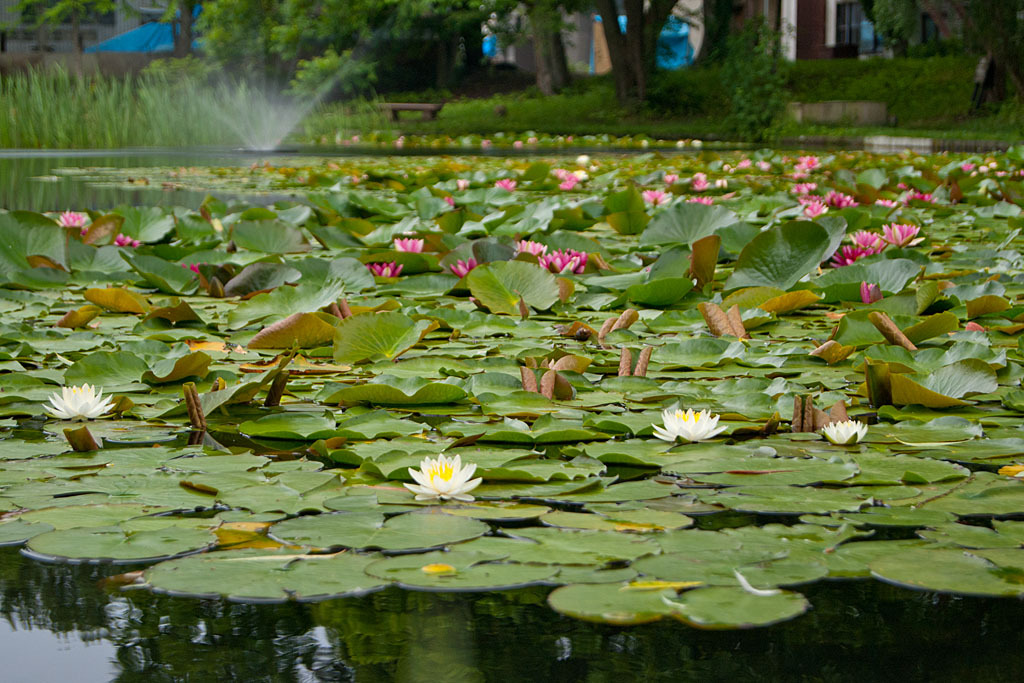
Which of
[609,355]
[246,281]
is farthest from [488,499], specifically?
[246,281]

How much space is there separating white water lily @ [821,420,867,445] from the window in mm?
23709

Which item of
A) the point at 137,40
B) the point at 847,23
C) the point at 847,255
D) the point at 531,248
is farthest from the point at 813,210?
the point at 137,40

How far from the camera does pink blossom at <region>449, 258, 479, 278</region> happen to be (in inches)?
101

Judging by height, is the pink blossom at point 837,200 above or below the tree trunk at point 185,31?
below

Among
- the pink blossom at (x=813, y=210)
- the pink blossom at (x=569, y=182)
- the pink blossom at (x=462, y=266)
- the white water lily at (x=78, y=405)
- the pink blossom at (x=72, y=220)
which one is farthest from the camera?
the pink blossom at (x=569, y=182)

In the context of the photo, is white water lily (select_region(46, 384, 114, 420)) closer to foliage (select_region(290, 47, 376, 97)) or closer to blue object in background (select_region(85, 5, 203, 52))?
foliage (select_region(290, 47, 376, 97))

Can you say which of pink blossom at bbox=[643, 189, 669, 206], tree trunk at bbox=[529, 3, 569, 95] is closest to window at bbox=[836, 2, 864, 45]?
tree trunk at bbox=[529, 3, 569, 95]

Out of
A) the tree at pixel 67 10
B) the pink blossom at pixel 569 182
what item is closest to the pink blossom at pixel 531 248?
the pink blossom at pixel 569 182

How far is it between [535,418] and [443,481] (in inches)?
15.7

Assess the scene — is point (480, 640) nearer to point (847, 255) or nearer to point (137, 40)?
point (847, 255)

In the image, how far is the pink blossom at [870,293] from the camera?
87.6 inches

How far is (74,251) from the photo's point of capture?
2.85 meters

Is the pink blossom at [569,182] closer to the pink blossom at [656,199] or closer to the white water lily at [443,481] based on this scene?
the pink blossom at [656,199]

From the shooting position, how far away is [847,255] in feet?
8.92
